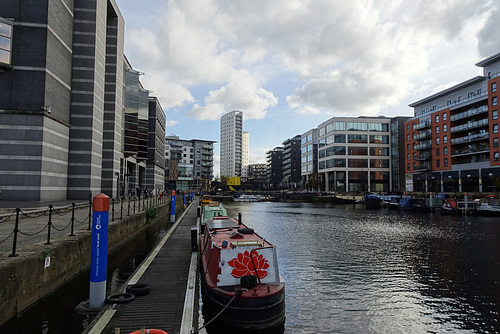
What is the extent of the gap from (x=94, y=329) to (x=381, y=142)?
100 metres

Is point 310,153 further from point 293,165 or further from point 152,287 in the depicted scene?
point 152,287

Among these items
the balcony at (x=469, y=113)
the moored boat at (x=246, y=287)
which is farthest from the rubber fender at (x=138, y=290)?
the balcony at (x=469, y=113)

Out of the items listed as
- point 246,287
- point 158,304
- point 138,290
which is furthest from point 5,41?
point 246,287

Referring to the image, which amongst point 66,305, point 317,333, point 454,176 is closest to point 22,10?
point 66,305

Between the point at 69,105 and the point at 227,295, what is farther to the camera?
the point at 69,105

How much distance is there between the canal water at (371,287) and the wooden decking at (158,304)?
4.58 ft

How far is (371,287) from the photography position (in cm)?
1274

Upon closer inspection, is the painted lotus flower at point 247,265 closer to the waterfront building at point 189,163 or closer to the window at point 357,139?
the window at point 357,139

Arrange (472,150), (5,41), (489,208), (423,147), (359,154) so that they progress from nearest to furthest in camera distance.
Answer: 1. (5,41)
2. (489,208)
3. (472,150)
4. (423,147)
5. (359,154)

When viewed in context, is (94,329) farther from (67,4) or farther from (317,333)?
(67,4)

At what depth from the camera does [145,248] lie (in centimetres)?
1962

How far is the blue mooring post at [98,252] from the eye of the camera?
818 cm

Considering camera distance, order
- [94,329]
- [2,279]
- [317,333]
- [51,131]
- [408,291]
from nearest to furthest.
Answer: [94,329], [2,279], [317,333], [408,291], [51,131]

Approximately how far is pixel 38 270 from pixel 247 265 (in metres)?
5.83
